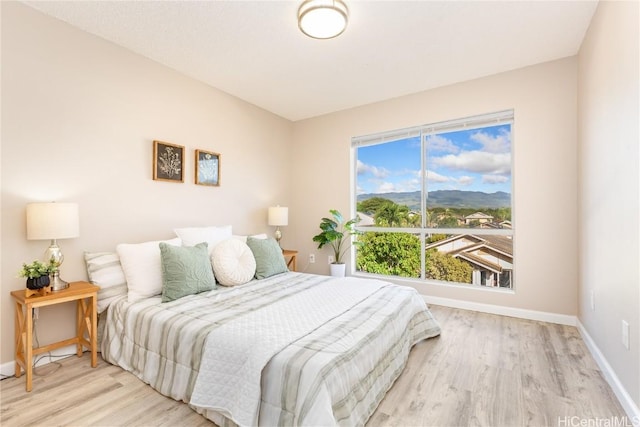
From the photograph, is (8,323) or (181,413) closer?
(181,413)

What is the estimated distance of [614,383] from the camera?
182cm

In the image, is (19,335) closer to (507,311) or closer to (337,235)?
(337,235)

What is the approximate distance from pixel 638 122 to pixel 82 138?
145 inches

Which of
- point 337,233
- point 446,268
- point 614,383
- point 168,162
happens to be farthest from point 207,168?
point 614,383

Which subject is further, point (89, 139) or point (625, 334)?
point (89, 139)

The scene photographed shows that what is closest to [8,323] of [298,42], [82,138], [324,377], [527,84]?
[82,138]

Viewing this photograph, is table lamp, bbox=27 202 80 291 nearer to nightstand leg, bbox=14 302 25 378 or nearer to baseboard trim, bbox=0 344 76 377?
nightstand leg, bbox=14 302 25 378

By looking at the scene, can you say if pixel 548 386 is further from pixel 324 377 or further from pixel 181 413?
pixel 181 413

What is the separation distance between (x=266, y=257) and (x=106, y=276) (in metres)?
1.31

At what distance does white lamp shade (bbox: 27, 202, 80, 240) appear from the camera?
202 centimetres

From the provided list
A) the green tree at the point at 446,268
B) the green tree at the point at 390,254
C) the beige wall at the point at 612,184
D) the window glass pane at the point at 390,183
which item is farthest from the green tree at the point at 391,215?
the beige wall at the point at 612,184

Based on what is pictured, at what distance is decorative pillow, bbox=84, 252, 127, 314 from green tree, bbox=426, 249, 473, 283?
3262 millimetres

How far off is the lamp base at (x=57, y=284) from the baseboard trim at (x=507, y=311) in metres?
3.55

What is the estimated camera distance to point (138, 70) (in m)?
2.83
